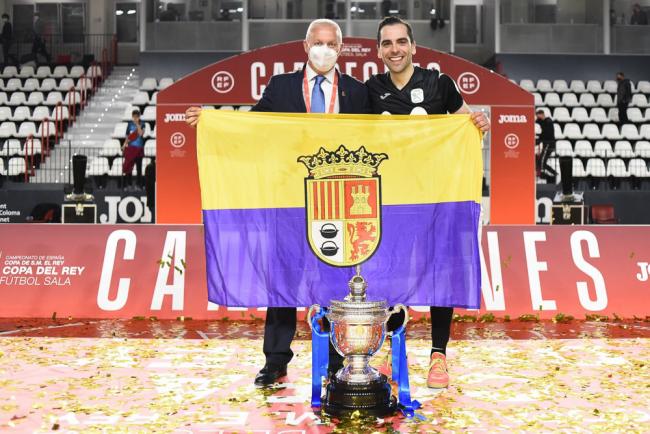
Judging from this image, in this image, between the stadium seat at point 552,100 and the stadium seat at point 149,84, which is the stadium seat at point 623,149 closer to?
the stadium seat at point 552,100

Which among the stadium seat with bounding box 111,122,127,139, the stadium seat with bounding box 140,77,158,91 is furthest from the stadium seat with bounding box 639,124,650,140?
the stadium seat with bounding box 140,77,158,91

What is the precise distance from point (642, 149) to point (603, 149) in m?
0.85

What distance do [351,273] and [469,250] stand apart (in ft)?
2.03

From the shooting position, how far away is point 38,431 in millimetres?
3238

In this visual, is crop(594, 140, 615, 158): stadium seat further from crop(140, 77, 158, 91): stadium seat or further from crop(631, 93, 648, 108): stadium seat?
crop(140, 77, 158, 91): stadium seat

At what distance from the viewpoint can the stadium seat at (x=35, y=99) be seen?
19156mm

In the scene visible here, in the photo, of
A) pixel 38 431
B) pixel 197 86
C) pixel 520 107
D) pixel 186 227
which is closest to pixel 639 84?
pixel 520 107

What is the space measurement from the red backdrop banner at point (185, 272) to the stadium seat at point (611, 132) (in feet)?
39.2

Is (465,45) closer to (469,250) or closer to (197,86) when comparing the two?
(197,86)

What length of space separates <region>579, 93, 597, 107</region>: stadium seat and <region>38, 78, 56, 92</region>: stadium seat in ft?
44.9

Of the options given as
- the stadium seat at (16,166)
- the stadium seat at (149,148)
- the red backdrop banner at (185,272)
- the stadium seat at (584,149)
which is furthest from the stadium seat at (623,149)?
the stadium seat at (16,166)

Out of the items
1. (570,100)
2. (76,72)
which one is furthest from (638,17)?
(76,72)

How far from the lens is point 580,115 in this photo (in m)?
19.0

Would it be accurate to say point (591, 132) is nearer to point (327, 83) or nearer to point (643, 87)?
point (643, 87)
